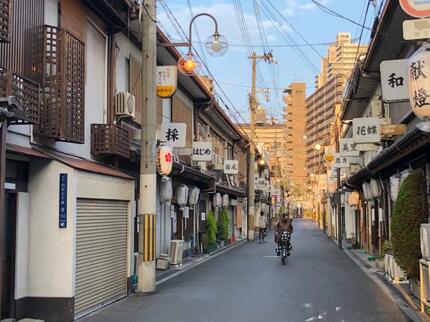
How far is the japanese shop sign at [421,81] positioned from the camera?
29.8ft

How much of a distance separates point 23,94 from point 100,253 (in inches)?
178

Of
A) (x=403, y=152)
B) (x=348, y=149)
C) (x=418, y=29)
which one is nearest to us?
(x=418, y=29)

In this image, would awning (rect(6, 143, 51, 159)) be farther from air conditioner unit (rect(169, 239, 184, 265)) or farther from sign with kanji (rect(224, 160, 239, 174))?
sign with kanji (rect(224, 160, 239, 174))

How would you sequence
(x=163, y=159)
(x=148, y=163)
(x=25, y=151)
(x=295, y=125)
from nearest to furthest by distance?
(x=25, y=151) < (x=148, y=163) < (x=163, y=159) < (x=295, y=125)

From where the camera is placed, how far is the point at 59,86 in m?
10.8

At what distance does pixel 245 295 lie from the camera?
1417 cm

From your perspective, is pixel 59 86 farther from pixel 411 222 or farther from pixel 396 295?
pixel 396 295

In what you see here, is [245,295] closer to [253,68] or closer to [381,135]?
[381,135]

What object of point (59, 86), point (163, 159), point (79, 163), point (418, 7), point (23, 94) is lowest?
point (79, 163)

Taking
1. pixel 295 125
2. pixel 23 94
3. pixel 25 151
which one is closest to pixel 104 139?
pixel 25 151

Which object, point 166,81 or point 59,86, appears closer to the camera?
point 59,86

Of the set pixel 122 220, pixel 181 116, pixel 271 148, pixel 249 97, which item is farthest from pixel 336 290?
pixel 271 148

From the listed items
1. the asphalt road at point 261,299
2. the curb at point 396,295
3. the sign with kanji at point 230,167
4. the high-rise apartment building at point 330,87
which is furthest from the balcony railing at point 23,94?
the sign with kanji at point 230,167

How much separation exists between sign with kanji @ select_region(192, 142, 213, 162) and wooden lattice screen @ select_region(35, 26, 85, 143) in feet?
47.1
